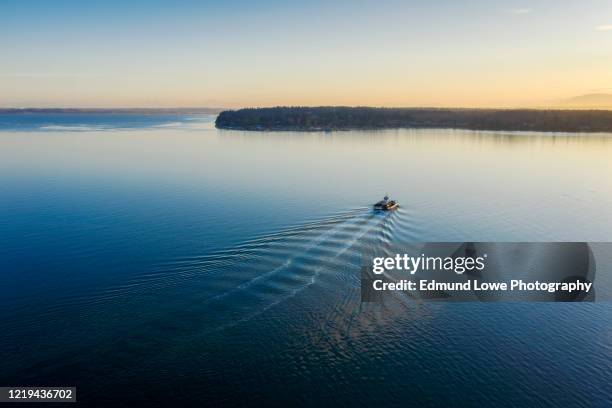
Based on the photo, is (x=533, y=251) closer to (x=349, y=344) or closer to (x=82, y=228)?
(x=349, y=344)

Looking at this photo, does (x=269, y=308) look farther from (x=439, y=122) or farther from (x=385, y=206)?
(x=439, y=122)

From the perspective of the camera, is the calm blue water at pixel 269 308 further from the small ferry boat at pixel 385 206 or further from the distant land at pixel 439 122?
the distant land at pixel 439 122

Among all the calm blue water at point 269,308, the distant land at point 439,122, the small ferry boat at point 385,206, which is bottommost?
the calm blue water at point 269,308

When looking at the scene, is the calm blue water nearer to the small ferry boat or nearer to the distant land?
the small ferry boat

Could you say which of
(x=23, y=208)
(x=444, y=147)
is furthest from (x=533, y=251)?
(x=444, y=147)

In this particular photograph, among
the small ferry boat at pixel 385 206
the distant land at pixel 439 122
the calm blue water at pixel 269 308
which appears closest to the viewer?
the calm blue water at pixel 269 308

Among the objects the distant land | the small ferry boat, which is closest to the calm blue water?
the small ferry boat

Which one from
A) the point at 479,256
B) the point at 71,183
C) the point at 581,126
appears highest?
the point at 581,126

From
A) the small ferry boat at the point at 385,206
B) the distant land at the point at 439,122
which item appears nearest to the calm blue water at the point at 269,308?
the small ferry boat at the point at 385,206
